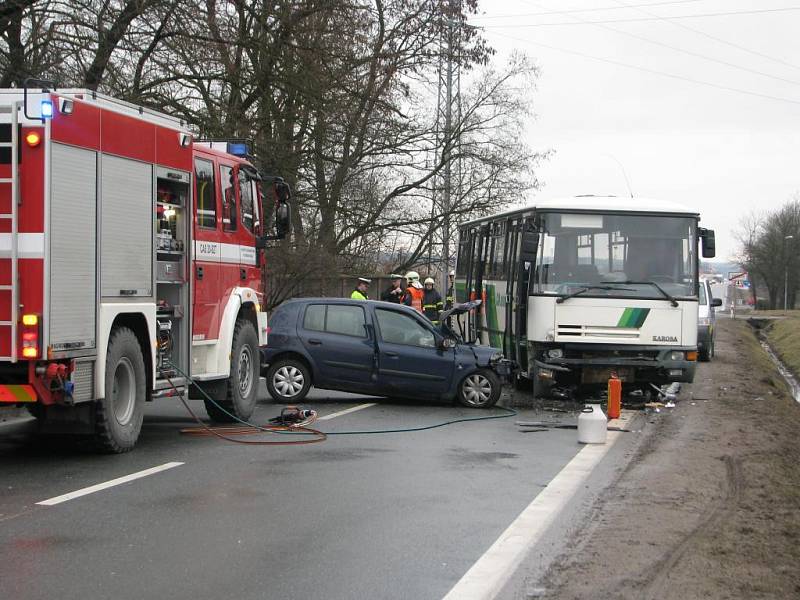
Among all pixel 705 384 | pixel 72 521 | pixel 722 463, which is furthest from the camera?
pixel 705 384

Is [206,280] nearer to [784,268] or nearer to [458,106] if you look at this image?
[458,106]

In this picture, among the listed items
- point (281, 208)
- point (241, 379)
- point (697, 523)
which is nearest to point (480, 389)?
point (241, 379)

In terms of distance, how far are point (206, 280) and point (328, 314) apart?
402 centimetres

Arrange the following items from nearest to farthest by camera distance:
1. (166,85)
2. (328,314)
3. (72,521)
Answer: (72,521) → (328,314) → (166,85)

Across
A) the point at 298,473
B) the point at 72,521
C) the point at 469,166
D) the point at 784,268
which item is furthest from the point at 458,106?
the point at 784,268

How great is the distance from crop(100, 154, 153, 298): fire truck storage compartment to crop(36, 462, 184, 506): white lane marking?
1614mm

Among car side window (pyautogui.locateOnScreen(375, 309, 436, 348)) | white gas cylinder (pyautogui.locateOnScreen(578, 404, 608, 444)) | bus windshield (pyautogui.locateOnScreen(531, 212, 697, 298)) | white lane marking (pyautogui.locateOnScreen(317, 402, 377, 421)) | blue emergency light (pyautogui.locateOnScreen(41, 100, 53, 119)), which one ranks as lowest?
white lane marking (pyautogui.locateOnScreen(317, 402, 377, 421))

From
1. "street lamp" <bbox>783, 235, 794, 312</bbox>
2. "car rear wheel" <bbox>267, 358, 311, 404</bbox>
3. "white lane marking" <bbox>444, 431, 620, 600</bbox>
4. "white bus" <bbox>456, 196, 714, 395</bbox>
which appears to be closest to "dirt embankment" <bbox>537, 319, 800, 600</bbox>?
"white lane marking" <bbox>444, 431, 620, 600</bbox>

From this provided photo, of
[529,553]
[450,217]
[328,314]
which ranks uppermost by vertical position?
[450,217]

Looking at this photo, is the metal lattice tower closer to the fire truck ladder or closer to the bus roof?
the bus roof

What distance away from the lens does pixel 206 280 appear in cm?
1218

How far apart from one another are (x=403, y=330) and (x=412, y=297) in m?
8.27

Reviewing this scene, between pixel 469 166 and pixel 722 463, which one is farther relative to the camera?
pixel 469 166

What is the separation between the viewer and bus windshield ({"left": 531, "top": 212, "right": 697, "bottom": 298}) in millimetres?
16094
